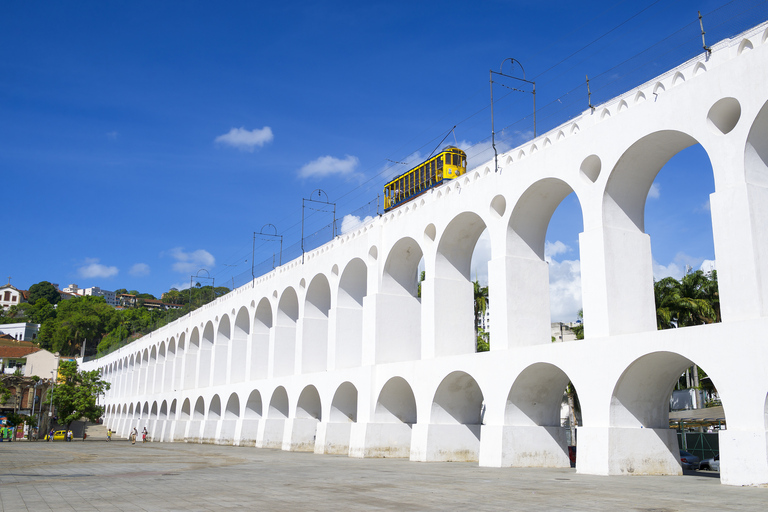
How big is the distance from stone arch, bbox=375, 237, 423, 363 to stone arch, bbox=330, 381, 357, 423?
2795mm

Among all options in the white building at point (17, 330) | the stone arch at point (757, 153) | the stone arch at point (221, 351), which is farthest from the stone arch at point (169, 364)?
the white building at point (17, 330)

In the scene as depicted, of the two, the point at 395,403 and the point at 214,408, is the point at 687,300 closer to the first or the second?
the point at 395,403

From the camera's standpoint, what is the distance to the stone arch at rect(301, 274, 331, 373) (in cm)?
3278

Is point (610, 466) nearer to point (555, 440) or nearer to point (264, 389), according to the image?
point (555, 440)

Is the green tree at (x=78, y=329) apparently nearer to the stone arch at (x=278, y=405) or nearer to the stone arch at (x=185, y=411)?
the stone arch at (x=185, y=411)

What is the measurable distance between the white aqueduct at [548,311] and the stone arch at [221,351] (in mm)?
9729

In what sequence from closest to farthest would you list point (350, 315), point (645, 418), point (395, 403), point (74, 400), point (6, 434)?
1. point (645, 418)
2. point (395, 403)
3. point (350, 315)
4. point (6, 434)
5. point (74, 400)

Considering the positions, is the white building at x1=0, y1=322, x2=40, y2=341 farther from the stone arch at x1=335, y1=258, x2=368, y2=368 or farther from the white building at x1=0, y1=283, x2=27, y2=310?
the stone arch at x1=335, y1=258, x2=368, y2=368

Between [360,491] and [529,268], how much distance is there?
34.8 ft

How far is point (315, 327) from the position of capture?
3325 centimetres

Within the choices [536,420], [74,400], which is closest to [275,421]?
[536,420]

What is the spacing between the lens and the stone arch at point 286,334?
35.8 m

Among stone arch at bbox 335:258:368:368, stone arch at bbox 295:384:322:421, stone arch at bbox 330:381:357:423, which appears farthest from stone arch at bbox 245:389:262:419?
stone arch at bbox 330:381:357:423

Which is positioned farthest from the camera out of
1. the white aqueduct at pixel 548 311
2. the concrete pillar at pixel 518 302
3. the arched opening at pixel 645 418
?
the concrete pillar at pixel 518 302
